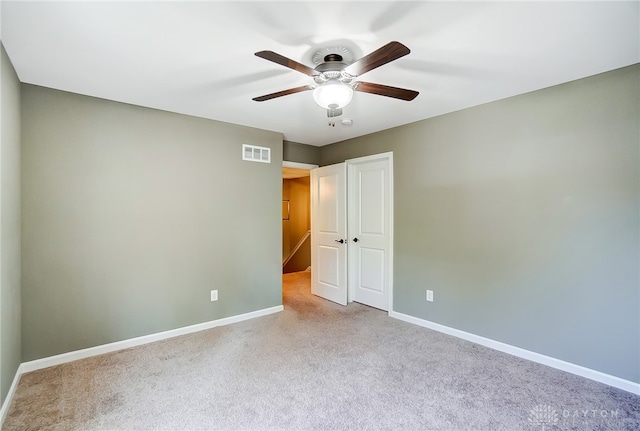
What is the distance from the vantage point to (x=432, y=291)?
338 cm

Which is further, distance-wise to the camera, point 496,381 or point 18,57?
point 496,381

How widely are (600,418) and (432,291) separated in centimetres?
163

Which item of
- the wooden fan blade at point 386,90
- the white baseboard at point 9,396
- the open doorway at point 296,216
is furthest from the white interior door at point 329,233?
the white baseboard at point 9,396

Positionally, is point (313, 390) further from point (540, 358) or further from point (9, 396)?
point (9, 396)

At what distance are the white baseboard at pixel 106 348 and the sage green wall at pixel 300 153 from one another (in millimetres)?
2303

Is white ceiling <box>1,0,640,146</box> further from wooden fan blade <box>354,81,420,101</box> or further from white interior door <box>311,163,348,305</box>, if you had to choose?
white interior door <box>311,163,348,305</box>

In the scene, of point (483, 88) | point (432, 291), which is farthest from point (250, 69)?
point (432, 291)

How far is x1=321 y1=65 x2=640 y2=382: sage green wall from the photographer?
2.23m

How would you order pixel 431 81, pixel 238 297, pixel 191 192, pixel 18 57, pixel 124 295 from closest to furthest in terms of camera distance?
pixel 18 57, pixel 431 81, pixel 124 295, pixel 191 192, pixel 238 297

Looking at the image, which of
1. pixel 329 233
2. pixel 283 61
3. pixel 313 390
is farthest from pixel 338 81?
pixel 329 233

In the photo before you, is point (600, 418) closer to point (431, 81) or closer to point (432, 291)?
point (432, 291)

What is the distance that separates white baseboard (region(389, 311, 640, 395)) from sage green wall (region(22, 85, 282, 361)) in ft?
7.16

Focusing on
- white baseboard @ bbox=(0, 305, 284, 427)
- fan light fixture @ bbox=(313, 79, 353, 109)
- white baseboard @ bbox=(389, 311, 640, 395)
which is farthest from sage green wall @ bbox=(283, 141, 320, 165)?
white baseboard @ bbox=(389, 311, 640, 395)

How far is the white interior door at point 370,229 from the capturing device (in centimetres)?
393
